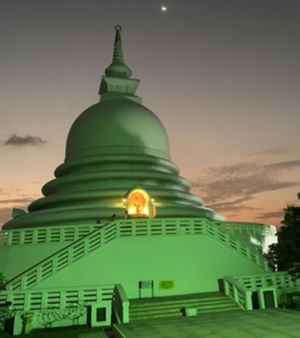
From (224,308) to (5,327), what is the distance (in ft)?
34.9

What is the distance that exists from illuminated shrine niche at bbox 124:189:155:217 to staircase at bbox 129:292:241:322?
7282 millimetres

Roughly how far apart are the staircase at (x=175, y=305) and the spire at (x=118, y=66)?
93.7 ft

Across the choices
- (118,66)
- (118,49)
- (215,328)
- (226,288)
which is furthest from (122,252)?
(118,49)

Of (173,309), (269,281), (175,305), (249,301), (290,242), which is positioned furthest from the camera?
(290,242)

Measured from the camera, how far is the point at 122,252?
59.2ft

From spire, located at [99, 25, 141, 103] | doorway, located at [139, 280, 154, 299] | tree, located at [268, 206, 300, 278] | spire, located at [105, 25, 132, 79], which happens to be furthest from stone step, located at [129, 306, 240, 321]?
spire, located at [105, 25, 132, 79]

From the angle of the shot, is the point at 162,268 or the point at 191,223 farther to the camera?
the point at 191,223

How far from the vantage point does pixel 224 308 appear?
1644 cm

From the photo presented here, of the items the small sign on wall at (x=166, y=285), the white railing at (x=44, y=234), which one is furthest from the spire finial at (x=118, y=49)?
the small sign on wall at (x=166, y=285)

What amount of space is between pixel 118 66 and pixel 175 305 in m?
30.6

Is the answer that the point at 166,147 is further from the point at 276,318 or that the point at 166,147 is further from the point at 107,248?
the point at 276,318

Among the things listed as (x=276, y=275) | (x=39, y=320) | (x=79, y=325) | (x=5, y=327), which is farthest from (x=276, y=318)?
(x=5, y=327)

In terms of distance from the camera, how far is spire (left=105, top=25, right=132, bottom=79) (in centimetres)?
3856

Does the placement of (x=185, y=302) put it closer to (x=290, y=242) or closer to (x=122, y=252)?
(x=122, y=252)
